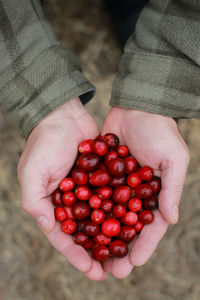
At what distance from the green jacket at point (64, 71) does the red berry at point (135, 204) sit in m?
1.07

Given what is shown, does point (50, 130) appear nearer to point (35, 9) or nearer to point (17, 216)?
point (35, 9)

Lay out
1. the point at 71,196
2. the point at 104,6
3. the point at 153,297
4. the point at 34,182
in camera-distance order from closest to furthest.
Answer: the point at 34,182, the point at 71,196, the point at 153,297, the point at 104,6

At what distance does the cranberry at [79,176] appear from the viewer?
402 cm

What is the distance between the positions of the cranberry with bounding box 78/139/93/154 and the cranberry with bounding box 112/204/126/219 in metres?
0.73

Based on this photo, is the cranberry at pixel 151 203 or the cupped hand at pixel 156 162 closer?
the cupped hand at pixel 156 162

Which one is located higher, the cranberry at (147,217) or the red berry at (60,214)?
the red berry at (60,214)

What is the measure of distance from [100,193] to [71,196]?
35 cm

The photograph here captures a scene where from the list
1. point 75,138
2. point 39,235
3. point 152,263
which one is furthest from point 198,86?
point 39,235

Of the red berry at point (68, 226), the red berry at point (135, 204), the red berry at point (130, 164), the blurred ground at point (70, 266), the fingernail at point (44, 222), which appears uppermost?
the fingernail at point (44, 222)

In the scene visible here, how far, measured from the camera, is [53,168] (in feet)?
12.5

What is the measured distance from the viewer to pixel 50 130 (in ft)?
12.8

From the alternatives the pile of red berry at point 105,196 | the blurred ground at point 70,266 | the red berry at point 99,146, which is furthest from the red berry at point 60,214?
the blurred ground at point 70,266

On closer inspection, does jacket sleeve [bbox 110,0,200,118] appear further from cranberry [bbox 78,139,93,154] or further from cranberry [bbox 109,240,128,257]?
cranberry [bbox 109,240,128,257]

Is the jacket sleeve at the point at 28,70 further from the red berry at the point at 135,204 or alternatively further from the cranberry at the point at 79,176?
the red berry at the point at 135,204
